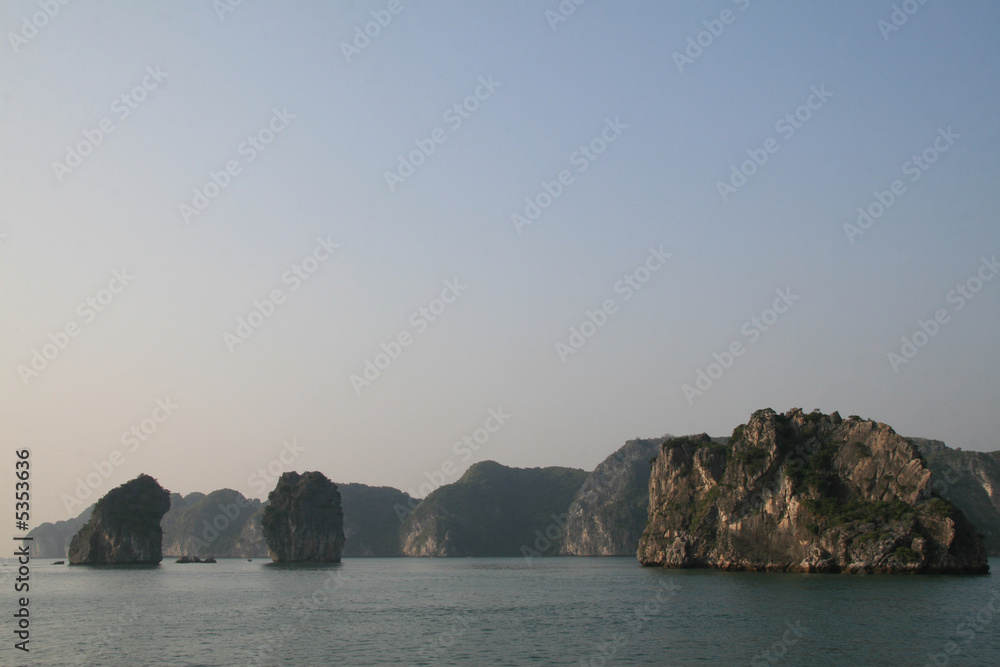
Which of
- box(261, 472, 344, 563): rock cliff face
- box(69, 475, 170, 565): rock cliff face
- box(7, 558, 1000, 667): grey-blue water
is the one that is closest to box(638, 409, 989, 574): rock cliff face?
box(7, 558, 1000, 667): grey-blue water

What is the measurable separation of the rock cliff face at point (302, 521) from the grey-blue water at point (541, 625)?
332 ft

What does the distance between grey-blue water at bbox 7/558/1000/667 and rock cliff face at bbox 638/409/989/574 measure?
7899mm

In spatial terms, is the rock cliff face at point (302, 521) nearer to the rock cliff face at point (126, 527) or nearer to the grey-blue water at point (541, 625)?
the rock cliff face at point (126, 527)

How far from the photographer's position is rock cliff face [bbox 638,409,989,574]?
321 feet

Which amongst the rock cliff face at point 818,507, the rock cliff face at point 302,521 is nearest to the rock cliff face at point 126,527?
the rock cliff face at point 302,521

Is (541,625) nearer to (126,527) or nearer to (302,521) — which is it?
(302,521)

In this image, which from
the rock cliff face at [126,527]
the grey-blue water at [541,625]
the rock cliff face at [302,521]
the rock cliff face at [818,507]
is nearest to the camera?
the grey-blue water at [541,625]

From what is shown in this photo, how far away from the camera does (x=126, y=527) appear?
18262cm

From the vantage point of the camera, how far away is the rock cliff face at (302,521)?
19212 cm

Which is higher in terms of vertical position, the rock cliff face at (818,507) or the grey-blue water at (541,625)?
the rock cliff face at (818,507)

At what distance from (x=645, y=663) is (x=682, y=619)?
58.5ft

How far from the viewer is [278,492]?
197 m

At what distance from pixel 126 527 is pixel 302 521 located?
38622 millimetres

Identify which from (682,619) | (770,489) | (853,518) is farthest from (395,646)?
(770,489)
